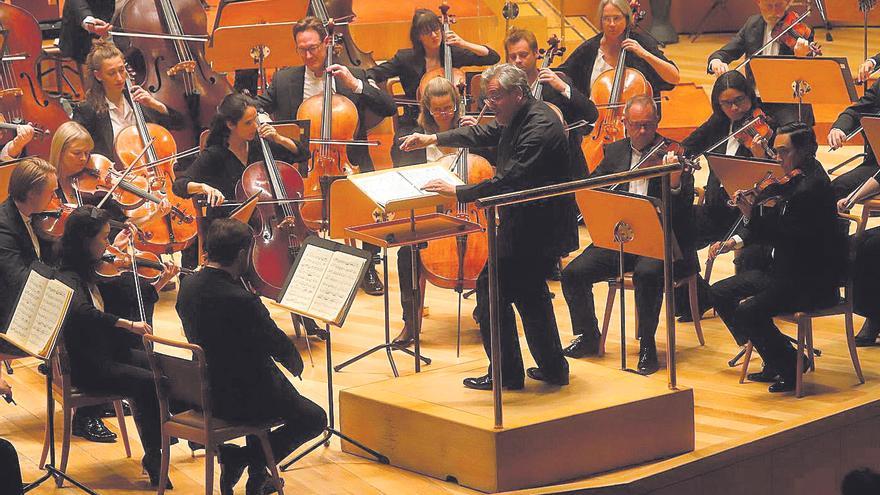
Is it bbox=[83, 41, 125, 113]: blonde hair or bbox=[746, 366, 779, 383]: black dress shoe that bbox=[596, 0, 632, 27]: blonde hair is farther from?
bbox=[83, 41, 125, 113]: blonde hair

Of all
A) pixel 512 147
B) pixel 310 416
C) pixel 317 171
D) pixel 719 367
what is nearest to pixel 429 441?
pixel 310 416

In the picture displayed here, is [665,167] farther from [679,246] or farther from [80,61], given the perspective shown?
[80,61]

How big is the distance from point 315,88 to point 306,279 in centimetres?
204

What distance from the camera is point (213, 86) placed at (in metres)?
6.48

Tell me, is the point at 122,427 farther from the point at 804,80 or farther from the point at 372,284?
the point at 804,80

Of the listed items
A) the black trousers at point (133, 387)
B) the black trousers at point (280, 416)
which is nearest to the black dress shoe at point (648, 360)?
the black trousers at point (280, 416)

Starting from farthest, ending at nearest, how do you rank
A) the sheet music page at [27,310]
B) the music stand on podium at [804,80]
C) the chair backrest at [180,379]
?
the music stand on podium at [804,80] < the sheet music page at [27,310] < the chair backrest at [180,379]

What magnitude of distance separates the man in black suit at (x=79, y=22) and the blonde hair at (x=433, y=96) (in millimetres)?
1913

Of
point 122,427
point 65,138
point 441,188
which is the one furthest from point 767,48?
point 122,427

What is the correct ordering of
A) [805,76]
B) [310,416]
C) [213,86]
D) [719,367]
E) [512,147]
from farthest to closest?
[213,86]
[805,76]
[719,367]
[512,147]
[310,416]

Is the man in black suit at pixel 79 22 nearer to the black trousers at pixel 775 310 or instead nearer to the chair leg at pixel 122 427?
the chair leg at pixel 122 427

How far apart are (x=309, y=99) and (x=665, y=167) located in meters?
2.28

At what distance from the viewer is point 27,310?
4.07 metres

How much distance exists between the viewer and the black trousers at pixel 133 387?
424 centimetres
